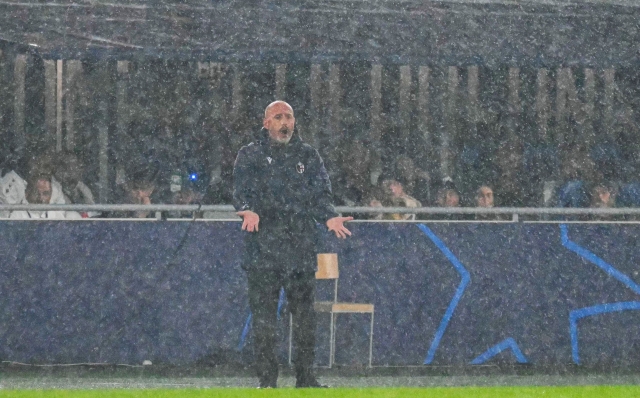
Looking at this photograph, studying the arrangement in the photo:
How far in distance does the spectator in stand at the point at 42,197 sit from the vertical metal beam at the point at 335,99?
189 inches

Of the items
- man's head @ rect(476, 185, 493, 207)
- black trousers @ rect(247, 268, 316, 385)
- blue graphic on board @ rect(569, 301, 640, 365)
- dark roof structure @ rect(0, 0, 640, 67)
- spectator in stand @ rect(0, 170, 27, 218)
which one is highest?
dark roof structure @ rect(0, 0, 640, 67)

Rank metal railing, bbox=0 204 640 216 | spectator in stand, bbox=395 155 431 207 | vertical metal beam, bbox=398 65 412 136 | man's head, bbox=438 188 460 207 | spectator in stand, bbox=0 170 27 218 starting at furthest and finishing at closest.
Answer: vertical metal beam, bbox=398 65 412 136
spectator in stand, bbox=395 155 431 207
spectator in stand, bbox=0 170 27 218
man's head, bbox=438 188 460 207
metal railing, bbox=0 204 640 216

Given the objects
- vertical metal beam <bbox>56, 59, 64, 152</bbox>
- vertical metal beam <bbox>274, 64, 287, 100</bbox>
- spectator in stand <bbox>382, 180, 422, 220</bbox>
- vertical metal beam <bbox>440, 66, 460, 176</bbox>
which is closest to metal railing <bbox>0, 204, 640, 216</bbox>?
spectator in stand <bbox>382, 180, 422, 220</bbox>

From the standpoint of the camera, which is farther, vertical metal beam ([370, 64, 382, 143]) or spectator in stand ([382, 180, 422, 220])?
vertical metal beam ([370, 64, 382, 143])

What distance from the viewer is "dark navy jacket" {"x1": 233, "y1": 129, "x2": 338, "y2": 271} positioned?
978 cm

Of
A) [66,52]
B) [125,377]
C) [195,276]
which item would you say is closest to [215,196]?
[195,276]

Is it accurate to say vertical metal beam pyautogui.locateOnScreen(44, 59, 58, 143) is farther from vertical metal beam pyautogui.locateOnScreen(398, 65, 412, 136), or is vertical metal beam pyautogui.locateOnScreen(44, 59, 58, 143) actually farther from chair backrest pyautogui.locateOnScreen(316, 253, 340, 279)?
chair backrest pyautogui.locateOnScreen(316, 253, 340, 279)

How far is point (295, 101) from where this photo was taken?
17.2m

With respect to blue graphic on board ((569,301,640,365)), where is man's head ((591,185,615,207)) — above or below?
above

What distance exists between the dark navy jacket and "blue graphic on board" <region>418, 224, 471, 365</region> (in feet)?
7.72

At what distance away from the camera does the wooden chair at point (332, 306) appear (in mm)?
11805

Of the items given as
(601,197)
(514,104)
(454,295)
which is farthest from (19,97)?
(601,197)

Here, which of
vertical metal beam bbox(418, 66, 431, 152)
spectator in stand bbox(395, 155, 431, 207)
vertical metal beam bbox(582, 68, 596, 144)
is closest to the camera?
spectator in stand bbox(395, 155, 431, 207)

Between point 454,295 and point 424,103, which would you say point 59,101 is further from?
point 454,295
